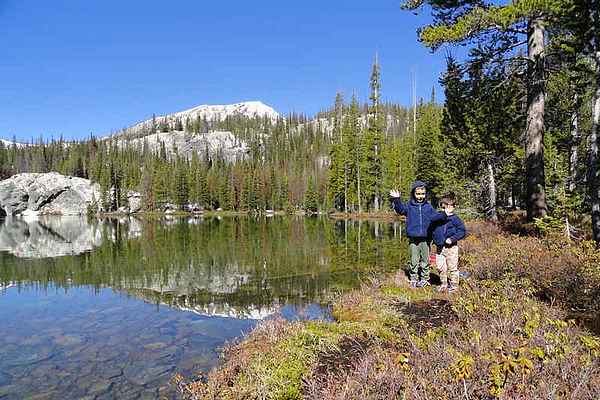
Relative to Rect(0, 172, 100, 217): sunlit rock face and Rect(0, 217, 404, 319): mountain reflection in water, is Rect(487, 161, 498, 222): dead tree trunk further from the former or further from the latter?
Rect(0, 172, 100, 217): sunlit rock face

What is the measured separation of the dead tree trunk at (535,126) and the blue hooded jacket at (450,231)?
17.6 feet

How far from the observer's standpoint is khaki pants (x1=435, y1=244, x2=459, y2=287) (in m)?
9.67

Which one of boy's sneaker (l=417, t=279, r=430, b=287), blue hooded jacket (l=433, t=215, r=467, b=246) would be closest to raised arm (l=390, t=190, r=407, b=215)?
blue hooded jacket (l=433, t=215, r=467, b=246)

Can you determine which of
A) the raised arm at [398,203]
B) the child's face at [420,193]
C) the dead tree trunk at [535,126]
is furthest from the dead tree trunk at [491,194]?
Answer: the raised arm at [398,203]

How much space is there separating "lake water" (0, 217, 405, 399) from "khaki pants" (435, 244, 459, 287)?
3200 mm

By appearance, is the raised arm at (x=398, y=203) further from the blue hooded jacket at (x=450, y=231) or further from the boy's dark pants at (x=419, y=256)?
the blue hooded jacket at (x=450, y=231)

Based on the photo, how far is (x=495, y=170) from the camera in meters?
25.3

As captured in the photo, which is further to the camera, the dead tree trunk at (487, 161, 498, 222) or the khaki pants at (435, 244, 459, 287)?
the dead tree trunk at (487, 161, 498, 222)

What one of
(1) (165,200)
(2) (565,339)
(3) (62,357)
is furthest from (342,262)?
(1) (165,200)

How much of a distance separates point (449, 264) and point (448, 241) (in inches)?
21.7

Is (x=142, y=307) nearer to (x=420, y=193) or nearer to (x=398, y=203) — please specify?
(x=398, y=203)

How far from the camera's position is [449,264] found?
9969mm

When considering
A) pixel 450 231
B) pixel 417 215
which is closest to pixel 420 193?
pixel 417 215

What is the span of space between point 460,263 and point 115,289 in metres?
12.4
